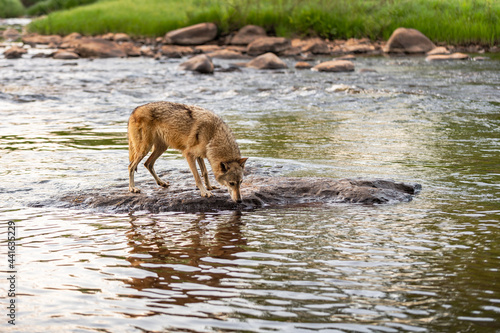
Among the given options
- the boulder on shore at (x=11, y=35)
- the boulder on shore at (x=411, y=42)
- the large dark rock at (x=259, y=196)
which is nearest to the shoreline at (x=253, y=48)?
the boulder on shore at (x=411, y=42)

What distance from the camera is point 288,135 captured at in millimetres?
12102

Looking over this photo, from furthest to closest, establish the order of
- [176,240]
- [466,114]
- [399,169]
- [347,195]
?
[466,114], [399,169], [347,195], [176,240]

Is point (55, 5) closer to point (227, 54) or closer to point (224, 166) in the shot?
point (227, 54)

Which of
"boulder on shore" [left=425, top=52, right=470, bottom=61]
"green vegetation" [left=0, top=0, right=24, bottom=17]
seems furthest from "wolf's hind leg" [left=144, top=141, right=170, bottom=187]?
"green vegetation" [left=0, top=0, right=24, bottom=17]

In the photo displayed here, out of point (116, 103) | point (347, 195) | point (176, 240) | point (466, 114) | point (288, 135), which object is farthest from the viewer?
point (116, 103)

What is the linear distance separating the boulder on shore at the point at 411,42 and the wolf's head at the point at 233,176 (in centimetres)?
2266

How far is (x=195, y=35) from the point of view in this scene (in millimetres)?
33719

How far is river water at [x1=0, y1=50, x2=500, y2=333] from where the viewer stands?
4.12 metres

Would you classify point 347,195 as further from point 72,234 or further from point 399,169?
point 72,234

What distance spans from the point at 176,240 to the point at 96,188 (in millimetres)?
2446

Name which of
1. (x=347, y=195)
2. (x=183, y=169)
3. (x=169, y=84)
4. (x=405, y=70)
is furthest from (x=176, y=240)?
(x=405, y=70)

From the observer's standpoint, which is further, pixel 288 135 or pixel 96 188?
pixel 288 135

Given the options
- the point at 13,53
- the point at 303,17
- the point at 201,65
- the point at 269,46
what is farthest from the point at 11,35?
the point at 201,65

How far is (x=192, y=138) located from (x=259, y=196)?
113 cm
